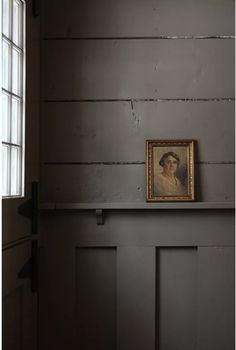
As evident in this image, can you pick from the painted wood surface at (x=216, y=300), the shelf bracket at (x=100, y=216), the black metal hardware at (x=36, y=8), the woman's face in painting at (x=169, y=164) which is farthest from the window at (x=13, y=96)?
the painted wood surface at (x=216, y=300)

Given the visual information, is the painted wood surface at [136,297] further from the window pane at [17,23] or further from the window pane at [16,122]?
the window pane at [17,23]

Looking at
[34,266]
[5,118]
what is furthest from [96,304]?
[5,118]

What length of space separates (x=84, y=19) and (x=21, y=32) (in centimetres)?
34

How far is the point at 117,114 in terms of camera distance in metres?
2.04

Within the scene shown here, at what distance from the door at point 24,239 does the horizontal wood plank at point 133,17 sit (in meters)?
0.12

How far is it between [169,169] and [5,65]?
0.74 m

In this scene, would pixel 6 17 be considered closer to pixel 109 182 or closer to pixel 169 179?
pixel 109 182

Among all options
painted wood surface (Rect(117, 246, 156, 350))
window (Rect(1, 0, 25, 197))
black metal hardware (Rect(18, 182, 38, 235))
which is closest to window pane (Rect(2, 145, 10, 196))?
window (Rect(1, 0, 25, 197))

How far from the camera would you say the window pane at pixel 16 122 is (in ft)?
5.71

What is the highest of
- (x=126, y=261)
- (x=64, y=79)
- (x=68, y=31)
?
(x=68, y=31)

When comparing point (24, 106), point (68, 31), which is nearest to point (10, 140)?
point (24, 106)

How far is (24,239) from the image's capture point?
1.83 metres

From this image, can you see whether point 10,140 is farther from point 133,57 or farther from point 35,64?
point 133,57

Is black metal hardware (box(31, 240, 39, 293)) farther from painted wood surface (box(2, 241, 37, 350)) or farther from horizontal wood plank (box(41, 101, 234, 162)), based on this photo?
horizontal wood plank (box(41, 101, 234, 162))
